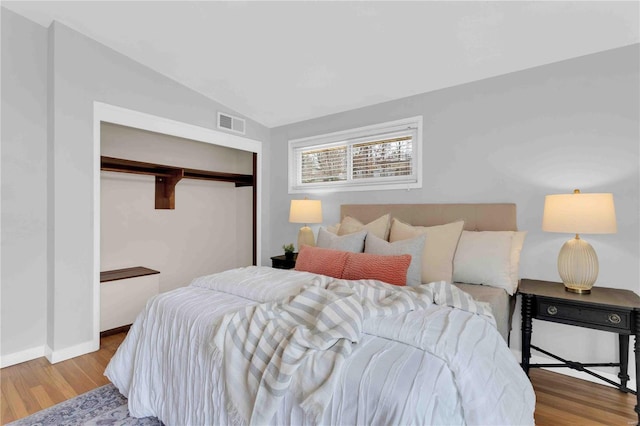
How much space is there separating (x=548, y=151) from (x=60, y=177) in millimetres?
3816

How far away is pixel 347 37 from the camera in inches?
96.2

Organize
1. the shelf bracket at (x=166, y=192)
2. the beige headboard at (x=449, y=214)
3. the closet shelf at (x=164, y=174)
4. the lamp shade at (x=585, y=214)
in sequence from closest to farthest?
1. the lamp shade at (x=585, y=214)
2. the beige headboard at (x=449, y=214)
3. the closet shelf at (x=164, y=174)
4. the shelf bracket at (x=166, y=192)

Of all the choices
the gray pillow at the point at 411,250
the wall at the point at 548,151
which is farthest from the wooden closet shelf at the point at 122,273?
the wall at the point at 548,151

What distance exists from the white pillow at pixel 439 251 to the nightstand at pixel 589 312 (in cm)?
50

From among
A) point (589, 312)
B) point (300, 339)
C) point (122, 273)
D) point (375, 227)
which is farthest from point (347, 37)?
point (122, 273)

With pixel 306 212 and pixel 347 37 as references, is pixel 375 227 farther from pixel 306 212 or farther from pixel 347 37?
pixel 347 37

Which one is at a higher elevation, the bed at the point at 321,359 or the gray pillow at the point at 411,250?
the gray pillow at the point at 411,250

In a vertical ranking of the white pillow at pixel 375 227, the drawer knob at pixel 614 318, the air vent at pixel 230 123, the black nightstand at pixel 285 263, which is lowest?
the drawer knob at pixel 614 318

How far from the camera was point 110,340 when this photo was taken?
2945 mm

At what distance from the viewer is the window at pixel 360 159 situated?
3.17 m

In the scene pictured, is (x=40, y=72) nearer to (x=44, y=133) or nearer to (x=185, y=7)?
(x=44, y=133)

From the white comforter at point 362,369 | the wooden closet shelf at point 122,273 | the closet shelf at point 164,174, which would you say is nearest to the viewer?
the white comforter at point 362,369

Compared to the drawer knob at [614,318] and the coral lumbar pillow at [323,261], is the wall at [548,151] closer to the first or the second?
the drawer knob at [614,318]

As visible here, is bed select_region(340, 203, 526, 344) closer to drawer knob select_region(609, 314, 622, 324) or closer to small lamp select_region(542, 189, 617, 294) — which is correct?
small lamp select_region(542, 189, 617, 294)
